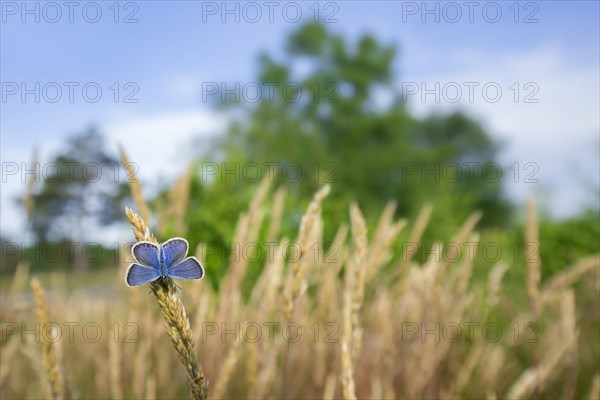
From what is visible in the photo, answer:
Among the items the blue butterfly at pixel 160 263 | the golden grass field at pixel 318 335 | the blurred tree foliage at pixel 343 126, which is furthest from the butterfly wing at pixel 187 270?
the blurred tree foliage at pixel 343 126

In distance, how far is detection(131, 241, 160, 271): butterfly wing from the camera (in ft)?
2.23

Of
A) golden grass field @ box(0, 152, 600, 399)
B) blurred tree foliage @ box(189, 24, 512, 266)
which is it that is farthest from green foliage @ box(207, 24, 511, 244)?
golden grass field @ box(0, 152, 600, 399)

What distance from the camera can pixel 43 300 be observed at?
1.08m

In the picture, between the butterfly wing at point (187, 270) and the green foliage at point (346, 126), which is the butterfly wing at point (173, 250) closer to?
the butterfly wing at point (187, 270)

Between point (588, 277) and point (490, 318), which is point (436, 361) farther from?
point (588, 277)

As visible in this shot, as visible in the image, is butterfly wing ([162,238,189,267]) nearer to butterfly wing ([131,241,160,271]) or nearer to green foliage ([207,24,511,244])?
butterfly wing ([131,241,160,271])

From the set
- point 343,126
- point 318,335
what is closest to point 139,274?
point 318,335

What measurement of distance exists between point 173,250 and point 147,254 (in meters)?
0.03

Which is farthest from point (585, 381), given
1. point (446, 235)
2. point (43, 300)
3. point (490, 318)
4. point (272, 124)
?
point (272, 124)

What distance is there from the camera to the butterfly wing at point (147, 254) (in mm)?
681

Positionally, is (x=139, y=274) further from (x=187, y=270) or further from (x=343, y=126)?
(x=343, y=126)

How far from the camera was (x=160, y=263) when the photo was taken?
69cm

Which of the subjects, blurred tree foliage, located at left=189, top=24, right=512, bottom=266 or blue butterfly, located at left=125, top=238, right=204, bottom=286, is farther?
blurred tree foliage, located at left=189, top=24, right=512, bottom=266

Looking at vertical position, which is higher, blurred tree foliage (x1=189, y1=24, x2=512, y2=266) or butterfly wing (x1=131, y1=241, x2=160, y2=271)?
blurred tree foliage (x1=189, y1=24, x2=512, y2=266)
